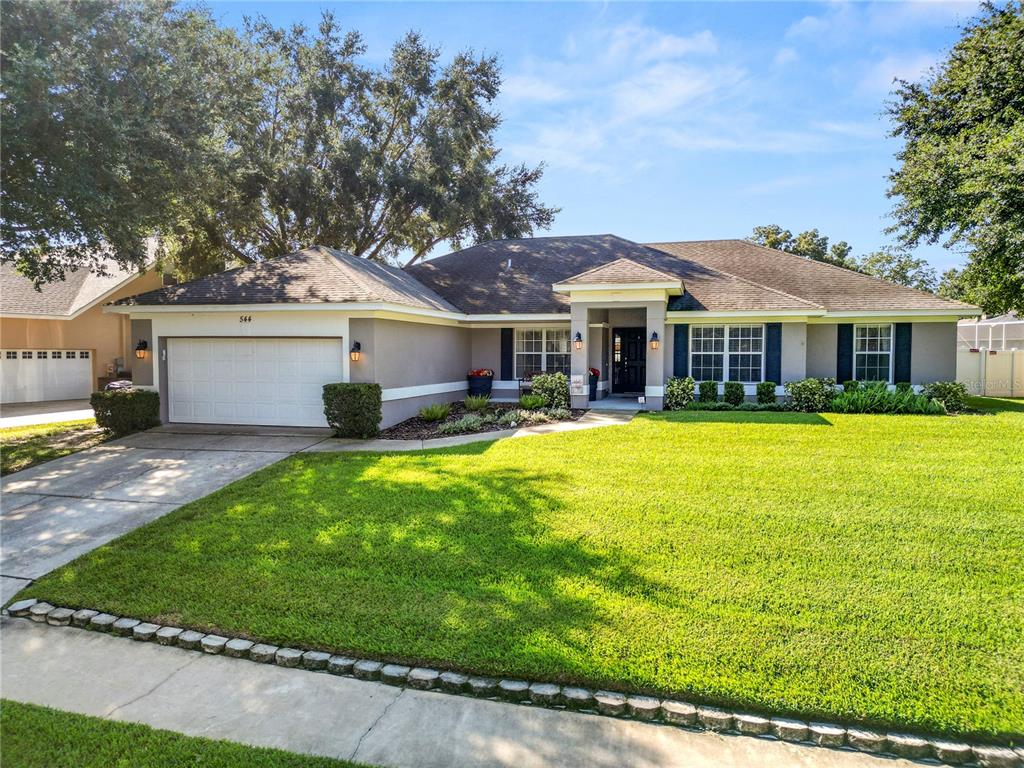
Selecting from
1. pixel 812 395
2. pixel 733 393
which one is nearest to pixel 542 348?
pixel 733 393

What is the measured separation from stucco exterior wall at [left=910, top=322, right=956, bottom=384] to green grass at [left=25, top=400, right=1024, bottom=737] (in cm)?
743

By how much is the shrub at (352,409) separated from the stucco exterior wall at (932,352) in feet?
46.5

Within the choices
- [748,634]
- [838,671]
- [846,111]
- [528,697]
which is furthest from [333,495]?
[846,111]

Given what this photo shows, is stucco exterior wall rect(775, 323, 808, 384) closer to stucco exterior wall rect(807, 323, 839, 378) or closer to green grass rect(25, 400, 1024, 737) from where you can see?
stucco exterior wall rect(807, 323, 839, 378)

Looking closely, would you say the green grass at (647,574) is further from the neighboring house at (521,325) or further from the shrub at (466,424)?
the neighboring house at (521,325)

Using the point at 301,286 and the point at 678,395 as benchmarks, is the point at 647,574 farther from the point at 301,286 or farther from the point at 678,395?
the point at 301,286

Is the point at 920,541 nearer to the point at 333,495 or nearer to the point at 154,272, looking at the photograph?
the point at 333,495

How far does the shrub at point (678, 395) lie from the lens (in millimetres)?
14750

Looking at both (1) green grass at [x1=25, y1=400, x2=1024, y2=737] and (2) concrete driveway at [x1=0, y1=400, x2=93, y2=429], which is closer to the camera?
(1) green grass at [x1=25, y1=400, x2=1024, y2=737]

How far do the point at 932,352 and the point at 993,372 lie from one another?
8434 millimetres

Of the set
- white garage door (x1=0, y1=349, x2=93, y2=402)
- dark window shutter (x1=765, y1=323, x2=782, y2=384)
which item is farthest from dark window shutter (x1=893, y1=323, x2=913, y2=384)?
white garage door (x1=0, y1=349, x2=93, y2=402)

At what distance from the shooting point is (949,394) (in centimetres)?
1437

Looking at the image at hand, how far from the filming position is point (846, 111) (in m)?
15.7

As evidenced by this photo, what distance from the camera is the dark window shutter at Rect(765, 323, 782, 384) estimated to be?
1536cm
